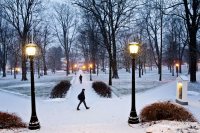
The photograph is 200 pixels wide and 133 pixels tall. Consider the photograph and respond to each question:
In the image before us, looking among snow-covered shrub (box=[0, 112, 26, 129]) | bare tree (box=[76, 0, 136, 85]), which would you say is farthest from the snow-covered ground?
bare tree (box=[76, 0, 136, 85])

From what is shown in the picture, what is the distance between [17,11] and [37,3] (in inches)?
148

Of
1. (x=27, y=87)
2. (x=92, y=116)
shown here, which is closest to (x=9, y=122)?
(x=92, y=116)

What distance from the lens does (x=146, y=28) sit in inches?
2463

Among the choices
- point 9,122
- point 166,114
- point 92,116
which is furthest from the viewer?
point 92,116

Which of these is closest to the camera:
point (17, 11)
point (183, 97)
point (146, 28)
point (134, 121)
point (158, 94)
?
point (134, 121)

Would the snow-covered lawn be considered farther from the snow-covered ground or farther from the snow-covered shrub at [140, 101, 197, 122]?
the snow-covered shrub at [140, 101, 197, 122]

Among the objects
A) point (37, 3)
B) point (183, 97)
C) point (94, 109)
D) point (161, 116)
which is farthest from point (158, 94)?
point (37, 3)

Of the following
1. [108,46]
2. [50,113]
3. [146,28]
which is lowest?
[50,113]

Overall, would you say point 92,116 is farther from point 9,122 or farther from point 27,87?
point 27,87

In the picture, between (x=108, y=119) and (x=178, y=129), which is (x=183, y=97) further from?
(x=178, y=129)

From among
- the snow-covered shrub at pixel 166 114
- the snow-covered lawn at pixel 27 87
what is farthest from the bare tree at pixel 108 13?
the snow-covered shrub at pixel 166 114

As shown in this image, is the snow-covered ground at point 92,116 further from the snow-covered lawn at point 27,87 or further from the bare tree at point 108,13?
the bare tree at point 108,13

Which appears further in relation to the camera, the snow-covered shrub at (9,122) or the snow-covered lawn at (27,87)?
the snow-covered lawn at (27,87)

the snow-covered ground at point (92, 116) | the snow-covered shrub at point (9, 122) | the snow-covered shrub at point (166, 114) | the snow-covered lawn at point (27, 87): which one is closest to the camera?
the snow-covered ground at point (92, 116)
